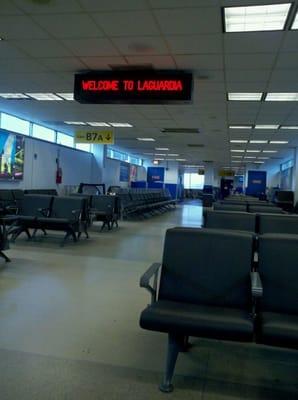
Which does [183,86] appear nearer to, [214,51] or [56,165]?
[214,51]

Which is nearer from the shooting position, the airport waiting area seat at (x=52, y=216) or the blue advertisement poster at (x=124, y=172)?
the airport waiting area seat at (x=52, y=216)

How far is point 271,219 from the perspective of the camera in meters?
4.26

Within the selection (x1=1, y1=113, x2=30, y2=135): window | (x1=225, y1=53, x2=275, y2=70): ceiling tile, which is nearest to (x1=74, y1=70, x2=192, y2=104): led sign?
(x1=225, y1=53, x2=275, y2=70): ceiling tile

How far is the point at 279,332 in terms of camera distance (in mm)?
2053

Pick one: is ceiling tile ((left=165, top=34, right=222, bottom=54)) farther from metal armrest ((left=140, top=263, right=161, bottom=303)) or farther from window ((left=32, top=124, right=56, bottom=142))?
window ((left=32, top=124, right=56, bottom=142))

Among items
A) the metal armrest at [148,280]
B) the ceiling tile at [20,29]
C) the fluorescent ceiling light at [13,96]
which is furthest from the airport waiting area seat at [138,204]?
the metal armrest at [148,280]

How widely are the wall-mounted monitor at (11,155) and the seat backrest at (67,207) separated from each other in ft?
11.1

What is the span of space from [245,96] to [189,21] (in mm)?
3673

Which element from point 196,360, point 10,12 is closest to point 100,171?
point 10,12

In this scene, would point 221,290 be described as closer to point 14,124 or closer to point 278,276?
point 278,276

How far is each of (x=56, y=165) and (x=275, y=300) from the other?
12.0m

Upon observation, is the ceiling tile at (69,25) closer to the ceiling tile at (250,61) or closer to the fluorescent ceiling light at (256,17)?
the fluorescent ceiling light at (256,17)

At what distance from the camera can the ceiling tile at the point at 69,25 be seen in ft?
14.0

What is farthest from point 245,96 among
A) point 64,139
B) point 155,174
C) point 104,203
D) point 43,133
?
point 155,174
